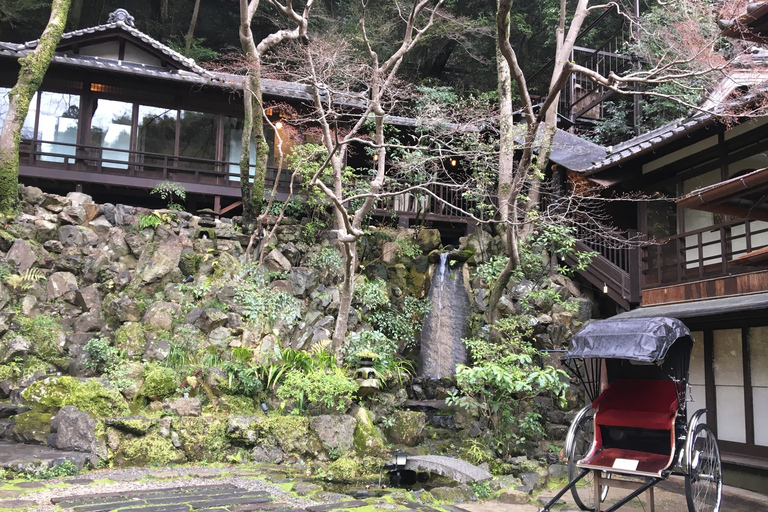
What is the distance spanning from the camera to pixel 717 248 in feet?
39.7

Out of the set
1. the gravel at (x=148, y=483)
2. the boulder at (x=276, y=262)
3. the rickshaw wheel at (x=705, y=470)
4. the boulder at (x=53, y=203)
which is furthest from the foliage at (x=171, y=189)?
the rickshaw wheel at (x=705, y=470)

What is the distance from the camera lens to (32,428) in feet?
31.2

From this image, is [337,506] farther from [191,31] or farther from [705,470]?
[191,31]

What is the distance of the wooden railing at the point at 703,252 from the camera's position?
10.8 m

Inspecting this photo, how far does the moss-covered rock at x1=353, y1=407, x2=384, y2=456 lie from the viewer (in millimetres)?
10648

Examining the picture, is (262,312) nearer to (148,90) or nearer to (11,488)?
(11,488)

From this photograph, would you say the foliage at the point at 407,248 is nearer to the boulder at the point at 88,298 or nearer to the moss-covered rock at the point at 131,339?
the moss-covered rock at the point at 131,339

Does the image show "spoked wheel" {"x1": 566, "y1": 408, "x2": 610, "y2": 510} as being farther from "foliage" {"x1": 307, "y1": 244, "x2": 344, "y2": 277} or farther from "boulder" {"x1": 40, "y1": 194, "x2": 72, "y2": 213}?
"boulder" {"x1": 40, "y1": 194, "x2": 72, "y2": 213}

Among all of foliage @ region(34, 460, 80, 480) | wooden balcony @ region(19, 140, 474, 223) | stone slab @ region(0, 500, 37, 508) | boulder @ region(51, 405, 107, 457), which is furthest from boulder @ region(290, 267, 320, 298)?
stone slab @ region(0, 500, 37, 508)

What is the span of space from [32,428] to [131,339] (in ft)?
10.4

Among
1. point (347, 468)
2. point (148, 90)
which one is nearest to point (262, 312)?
point (347, 468)

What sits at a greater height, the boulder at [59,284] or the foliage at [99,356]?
the boulder at [59,284]

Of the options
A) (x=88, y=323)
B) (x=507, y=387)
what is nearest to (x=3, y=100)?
(x=88, y=323)

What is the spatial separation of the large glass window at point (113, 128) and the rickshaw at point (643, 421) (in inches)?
695
